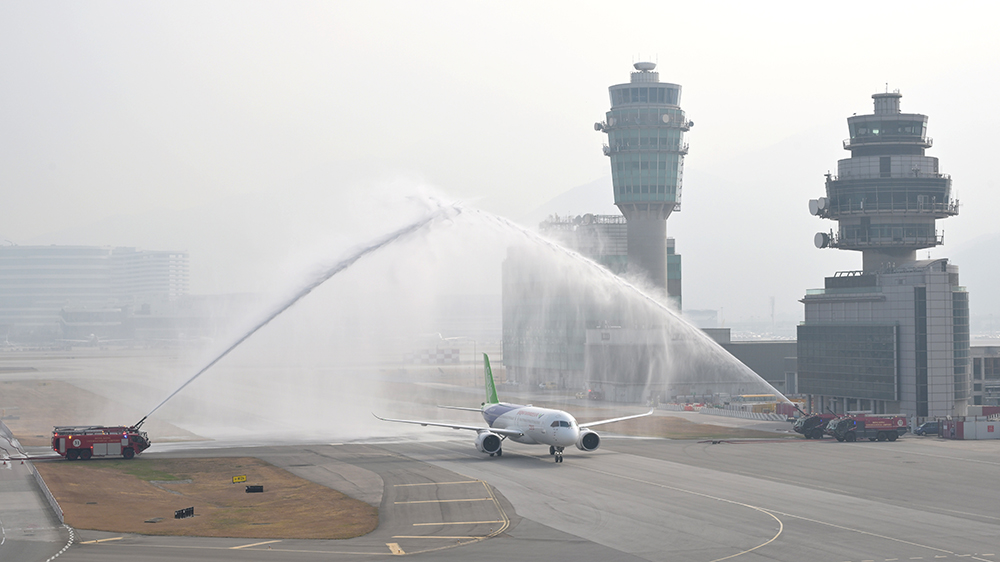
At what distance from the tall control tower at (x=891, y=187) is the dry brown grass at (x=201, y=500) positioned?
97448mm

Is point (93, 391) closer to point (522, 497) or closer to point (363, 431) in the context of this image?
point (363, 431)

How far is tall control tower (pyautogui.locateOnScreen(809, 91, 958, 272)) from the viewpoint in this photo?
449ft

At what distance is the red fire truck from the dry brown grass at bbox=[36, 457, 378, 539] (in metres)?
1.00

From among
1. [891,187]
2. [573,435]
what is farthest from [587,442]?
[891,187]

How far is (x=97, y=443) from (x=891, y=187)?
360 ft

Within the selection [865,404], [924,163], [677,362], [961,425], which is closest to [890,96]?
[924,163]

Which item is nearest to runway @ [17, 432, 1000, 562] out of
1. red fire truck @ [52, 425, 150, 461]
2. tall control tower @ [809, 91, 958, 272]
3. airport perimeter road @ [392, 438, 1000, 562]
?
airport perimeter road @ [392, 438, 1000, 562]

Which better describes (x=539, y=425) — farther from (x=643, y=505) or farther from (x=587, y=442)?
(x=643, y=505)

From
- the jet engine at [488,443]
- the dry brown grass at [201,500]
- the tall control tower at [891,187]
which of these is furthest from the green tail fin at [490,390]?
the tall control tower at [891,187]

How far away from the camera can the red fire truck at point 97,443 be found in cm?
7694

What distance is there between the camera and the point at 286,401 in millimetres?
125188

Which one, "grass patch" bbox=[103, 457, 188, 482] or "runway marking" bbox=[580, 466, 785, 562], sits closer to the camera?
"runway marking" bbox=[580, 466, 785, 562]

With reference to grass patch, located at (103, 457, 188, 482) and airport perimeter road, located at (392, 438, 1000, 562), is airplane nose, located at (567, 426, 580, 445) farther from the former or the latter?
grass patch, located at (103, 457, 188, 482)

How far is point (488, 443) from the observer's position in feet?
264
